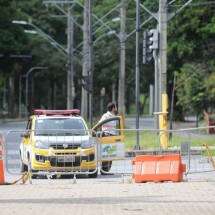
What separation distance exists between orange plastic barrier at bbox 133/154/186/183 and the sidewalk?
597 mm

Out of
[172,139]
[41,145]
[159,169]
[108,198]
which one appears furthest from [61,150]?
[108,198]

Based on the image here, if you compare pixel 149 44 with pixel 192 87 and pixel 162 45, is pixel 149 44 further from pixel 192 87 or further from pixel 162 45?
pixel 192 87

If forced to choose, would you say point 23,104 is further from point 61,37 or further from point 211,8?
point 211,8

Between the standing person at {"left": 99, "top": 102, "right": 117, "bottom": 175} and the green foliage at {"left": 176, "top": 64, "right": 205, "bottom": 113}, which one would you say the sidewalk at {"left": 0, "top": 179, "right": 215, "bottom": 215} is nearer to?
the standing person at {"left": 99, "top": 102, "right": 117, "bottom": 175}

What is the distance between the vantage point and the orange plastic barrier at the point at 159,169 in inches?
786

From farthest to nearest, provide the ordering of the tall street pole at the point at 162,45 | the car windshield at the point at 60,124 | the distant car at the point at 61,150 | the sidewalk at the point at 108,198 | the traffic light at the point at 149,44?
the tall street pole at the point at 162,45 → the traffic light at the point at 149,44 → the car windshield at the point at 60,124 → the distant car at the point at 61,150 → the sidewalk at the point at 108,198

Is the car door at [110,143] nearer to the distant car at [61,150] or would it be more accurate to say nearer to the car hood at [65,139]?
the distant car at [61,150]

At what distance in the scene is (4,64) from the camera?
84438 mm

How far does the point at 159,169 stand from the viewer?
20062 millimetres

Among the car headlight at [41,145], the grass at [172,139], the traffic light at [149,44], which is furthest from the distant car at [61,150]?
the traffic light at [149,44]

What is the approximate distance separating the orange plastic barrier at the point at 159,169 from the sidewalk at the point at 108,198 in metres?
0.60

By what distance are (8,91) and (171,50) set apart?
5194 cm

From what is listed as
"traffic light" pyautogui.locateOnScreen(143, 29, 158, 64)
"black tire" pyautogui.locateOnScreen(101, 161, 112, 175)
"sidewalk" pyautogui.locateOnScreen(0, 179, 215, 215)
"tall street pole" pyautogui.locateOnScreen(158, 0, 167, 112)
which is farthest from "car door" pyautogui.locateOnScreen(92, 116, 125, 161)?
"tall street pole" pyautogui.locateOnScreen(158, 0, 167, 112)

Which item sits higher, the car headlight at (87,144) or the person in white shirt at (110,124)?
the person in white shirt at (110,124)
